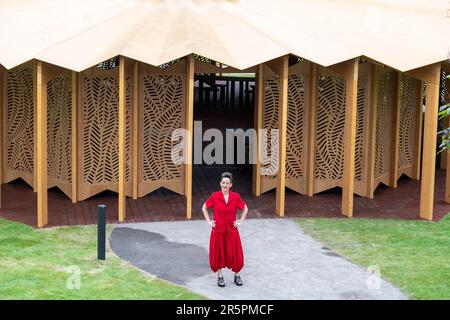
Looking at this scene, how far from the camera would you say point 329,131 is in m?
16.4

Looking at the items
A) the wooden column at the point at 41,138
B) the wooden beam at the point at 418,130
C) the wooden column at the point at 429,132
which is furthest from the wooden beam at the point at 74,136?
the wooden beam at the point at 418,130

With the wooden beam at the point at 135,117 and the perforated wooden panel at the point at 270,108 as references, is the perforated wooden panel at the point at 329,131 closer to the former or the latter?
the perforated wooden panel at the point at 270,108

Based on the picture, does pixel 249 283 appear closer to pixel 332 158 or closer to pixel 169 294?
pixel 169 294

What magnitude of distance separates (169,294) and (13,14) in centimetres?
712

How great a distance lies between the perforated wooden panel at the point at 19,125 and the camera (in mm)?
16688

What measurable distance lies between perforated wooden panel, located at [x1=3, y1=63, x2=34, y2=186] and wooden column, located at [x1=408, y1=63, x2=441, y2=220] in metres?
7.14

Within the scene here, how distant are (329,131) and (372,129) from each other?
81 cm

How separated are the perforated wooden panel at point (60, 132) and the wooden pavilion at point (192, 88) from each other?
3 cm

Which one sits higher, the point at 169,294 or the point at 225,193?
the point at 225,193

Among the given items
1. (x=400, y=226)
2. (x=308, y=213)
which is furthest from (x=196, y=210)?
(x=400, y=226)

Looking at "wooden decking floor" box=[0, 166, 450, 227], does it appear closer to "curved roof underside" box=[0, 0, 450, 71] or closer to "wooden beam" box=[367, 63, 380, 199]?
"wooden beam" box=[367, 63, 380, 199]

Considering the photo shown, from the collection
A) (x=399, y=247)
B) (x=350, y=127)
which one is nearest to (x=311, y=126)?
(x=350, y=127)

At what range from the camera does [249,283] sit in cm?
1147
